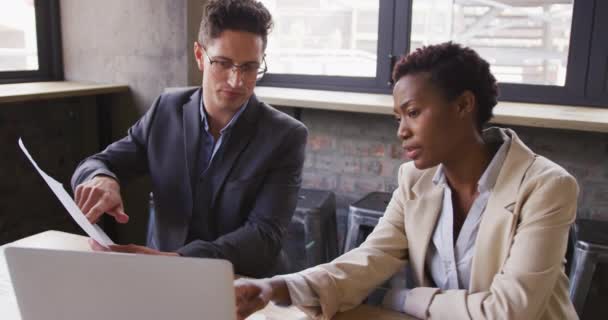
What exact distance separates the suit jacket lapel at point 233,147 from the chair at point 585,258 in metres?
1.32

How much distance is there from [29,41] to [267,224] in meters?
2.38

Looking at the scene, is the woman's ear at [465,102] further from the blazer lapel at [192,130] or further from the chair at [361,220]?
the chair at [361,220]

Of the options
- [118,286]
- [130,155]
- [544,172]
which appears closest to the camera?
[118,286]

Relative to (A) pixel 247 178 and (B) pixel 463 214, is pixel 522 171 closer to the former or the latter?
(B) pixel 463 214

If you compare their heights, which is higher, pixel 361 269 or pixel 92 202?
pixel 92 202

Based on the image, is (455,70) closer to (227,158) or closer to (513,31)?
(227,158)

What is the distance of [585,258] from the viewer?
212 cm

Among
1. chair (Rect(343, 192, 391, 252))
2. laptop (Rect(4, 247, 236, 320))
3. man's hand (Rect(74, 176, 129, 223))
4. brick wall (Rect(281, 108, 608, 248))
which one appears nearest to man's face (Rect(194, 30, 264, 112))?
man's hand (Rect(74, 176, 129, 223))

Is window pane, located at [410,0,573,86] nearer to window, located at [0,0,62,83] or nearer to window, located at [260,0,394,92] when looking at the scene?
window, located at [260,0,394,92]

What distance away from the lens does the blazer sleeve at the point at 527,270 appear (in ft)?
3.84

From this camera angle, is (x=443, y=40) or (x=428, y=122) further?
(x=443, y=40)

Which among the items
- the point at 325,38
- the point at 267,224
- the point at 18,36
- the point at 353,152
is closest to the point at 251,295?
the point at 267,224

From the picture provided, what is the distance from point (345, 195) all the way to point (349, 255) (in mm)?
1777

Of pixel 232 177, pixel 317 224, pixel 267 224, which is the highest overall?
pixel 232 177
